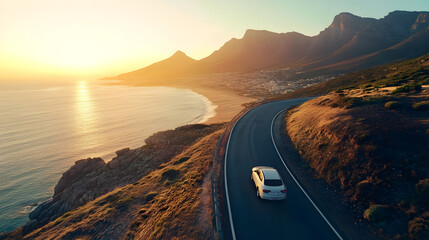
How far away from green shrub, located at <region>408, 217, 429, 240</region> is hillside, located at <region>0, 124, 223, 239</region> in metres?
10.9

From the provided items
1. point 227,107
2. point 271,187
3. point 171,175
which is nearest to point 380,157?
point 271,187

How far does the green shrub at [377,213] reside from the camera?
11.3m

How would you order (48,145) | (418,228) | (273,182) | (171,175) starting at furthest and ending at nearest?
1. (48,145)
2. (171,175)
3. (273,182)
4. (418,228)

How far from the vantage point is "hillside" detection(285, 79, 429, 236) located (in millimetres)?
11172

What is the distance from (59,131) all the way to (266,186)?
64.7 metres

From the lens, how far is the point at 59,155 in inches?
1558

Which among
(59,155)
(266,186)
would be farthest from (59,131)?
(266,186)

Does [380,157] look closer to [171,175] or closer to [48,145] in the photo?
[171,175]

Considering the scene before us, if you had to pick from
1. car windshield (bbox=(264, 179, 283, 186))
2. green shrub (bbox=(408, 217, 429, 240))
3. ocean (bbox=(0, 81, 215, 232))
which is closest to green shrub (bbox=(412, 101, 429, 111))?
green shrub (bbox=(408, 217, 429, 240))

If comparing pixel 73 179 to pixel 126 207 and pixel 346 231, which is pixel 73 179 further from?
pixel 346 231

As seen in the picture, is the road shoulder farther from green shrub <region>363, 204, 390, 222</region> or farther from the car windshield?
the car windshield

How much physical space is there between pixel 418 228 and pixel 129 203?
1985 centimetres

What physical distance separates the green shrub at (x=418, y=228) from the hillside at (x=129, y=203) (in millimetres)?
10868

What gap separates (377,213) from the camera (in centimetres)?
1152
